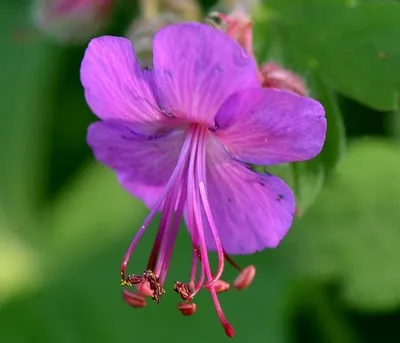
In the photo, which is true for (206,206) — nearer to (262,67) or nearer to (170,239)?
(170,239)

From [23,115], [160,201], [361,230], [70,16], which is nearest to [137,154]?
[160,201]

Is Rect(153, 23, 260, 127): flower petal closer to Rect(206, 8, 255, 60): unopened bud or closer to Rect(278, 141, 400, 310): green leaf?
Rect(206, 8, 255, 60): unopened bud

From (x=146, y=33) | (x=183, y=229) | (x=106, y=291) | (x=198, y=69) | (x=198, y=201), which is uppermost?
(x=198, y=69)

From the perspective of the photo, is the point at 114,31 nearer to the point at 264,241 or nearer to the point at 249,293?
the point at 249,293

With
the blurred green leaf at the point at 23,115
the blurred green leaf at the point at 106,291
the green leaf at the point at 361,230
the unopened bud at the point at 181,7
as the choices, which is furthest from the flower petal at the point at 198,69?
the blurred green leaf at the point at 23,115

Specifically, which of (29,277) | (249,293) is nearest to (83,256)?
(29,277)

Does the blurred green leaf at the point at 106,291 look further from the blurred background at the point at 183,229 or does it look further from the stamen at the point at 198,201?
the stamen at the point at 198,201
